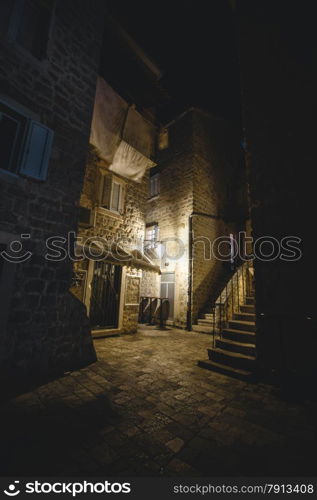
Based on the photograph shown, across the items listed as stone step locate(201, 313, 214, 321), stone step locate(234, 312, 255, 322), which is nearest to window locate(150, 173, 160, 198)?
stone step locate(201, 313, 214, 321)

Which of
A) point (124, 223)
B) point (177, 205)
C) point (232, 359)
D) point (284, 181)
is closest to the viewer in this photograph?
point (284, 181)

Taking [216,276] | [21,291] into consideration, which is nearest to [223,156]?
[216,276]

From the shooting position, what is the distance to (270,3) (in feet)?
18.7

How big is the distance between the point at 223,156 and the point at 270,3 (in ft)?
27.0

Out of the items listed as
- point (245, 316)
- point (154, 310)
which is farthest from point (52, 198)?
point (154, 310)

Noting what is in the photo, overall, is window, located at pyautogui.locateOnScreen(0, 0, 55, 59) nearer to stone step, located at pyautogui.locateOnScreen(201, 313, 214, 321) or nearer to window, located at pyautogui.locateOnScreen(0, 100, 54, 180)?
window, located at pyautogui.locateOnScreen(0, 100, 54, 180)

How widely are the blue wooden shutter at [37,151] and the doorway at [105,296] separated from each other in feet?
13.9

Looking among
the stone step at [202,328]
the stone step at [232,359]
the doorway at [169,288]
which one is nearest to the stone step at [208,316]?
the stone step at [202,328]

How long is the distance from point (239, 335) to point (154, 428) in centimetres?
350

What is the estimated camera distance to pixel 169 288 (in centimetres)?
1195

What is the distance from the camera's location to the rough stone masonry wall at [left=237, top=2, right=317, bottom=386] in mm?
4125

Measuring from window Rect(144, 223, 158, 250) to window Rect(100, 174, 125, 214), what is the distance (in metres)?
4.39

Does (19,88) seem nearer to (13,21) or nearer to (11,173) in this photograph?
(13,21)

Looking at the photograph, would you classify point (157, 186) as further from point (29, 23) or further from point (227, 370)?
point (227, 370)
